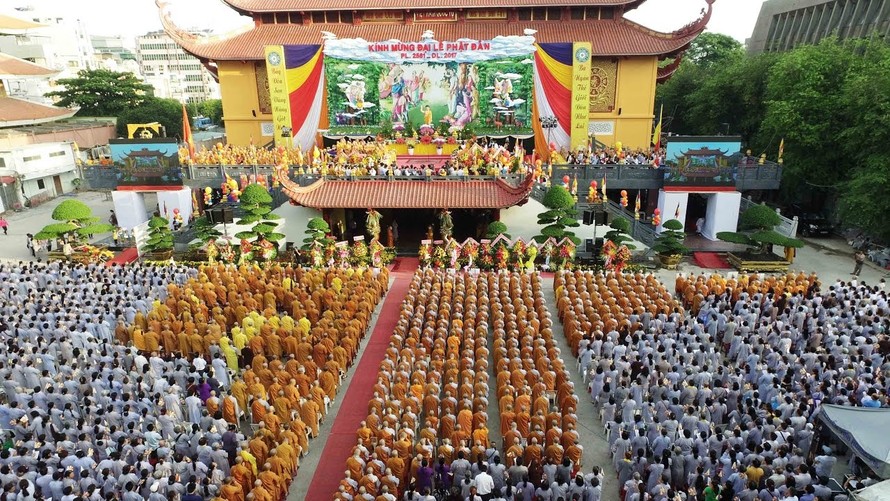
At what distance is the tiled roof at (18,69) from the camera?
127 feet

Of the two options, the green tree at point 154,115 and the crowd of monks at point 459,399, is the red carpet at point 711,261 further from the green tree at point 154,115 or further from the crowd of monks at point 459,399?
the green tree at point 154,115

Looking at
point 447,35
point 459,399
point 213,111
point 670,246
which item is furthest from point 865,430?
point 213,111

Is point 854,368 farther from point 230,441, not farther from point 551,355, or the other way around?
point 230,441

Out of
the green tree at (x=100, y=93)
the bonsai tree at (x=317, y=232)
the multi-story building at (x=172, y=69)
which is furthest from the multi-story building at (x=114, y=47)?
the bonsai tree at (x=317, y=232)

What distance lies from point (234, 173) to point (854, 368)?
80.0ft

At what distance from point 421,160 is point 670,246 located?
12460mm

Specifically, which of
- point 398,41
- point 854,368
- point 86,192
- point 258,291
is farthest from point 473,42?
point 86,192

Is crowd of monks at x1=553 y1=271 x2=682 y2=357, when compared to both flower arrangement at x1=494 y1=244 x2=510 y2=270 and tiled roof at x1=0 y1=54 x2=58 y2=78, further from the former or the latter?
tiled roof at x1=0 y1=54 x2=58 y2=78

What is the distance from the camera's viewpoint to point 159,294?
18062mm

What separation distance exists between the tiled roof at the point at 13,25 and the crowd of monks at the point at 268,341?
130 ft

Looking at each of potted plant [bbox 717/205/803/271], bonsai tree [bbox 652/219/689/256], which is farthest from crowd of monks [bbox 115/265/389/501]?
potted plant [bbox 717/205/803/271]

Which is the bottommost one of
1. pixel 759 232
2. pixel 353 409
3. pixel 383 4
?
pixel 353 409

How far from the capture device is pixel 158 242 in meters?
23.1

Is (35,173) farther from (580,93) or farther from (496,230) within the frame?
(580,93)
